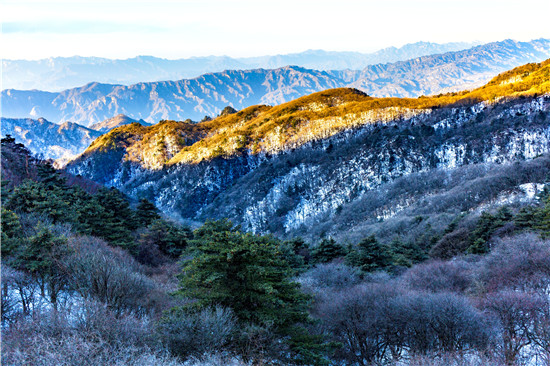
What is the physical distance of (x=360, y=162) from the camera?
124500 millimetres

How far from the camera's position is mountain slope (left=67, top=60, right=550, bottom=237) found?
101125 mm

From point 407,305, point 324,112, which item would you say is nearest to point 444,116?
point 324,112

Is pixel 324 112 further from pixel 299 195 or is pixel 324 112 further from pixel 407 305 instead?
pixel 407 305

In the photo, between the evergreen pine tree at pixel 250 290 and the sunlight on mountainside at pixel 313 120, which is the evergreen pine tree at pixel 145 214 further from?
the sunlight on mountainside at pixel 313 120

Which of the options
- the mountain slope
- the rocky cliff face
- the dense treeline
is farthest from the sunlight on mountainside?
the dense treeline

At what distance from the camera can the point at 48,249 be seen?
2223 centimetres

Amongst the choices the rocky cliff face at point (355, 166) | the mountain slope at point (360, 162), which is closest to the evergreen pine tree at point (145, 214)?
the mountain slope at point (360, 162)

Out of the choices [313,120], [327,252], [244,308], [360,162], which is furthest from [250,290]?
[313,120]

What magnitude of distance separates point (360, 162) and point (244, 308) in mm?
112354

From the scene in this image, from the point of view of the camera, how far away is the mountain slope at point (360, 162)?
3981 inches

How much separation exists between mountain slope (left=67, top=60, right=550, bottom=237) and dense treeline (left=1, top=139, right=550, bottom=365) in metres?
54.1

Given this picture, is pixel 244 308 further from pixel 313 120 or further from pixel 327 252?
pixel 313 120

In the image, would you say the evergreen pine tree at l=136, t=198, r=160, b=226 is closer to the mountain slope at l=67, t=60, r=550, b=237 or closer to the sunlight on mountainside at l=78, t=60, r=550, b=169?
the mountain slope at l=67, t=60, r=550, b=237

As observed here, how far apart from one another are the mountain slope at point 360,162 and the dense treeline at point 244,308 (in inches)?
2129
